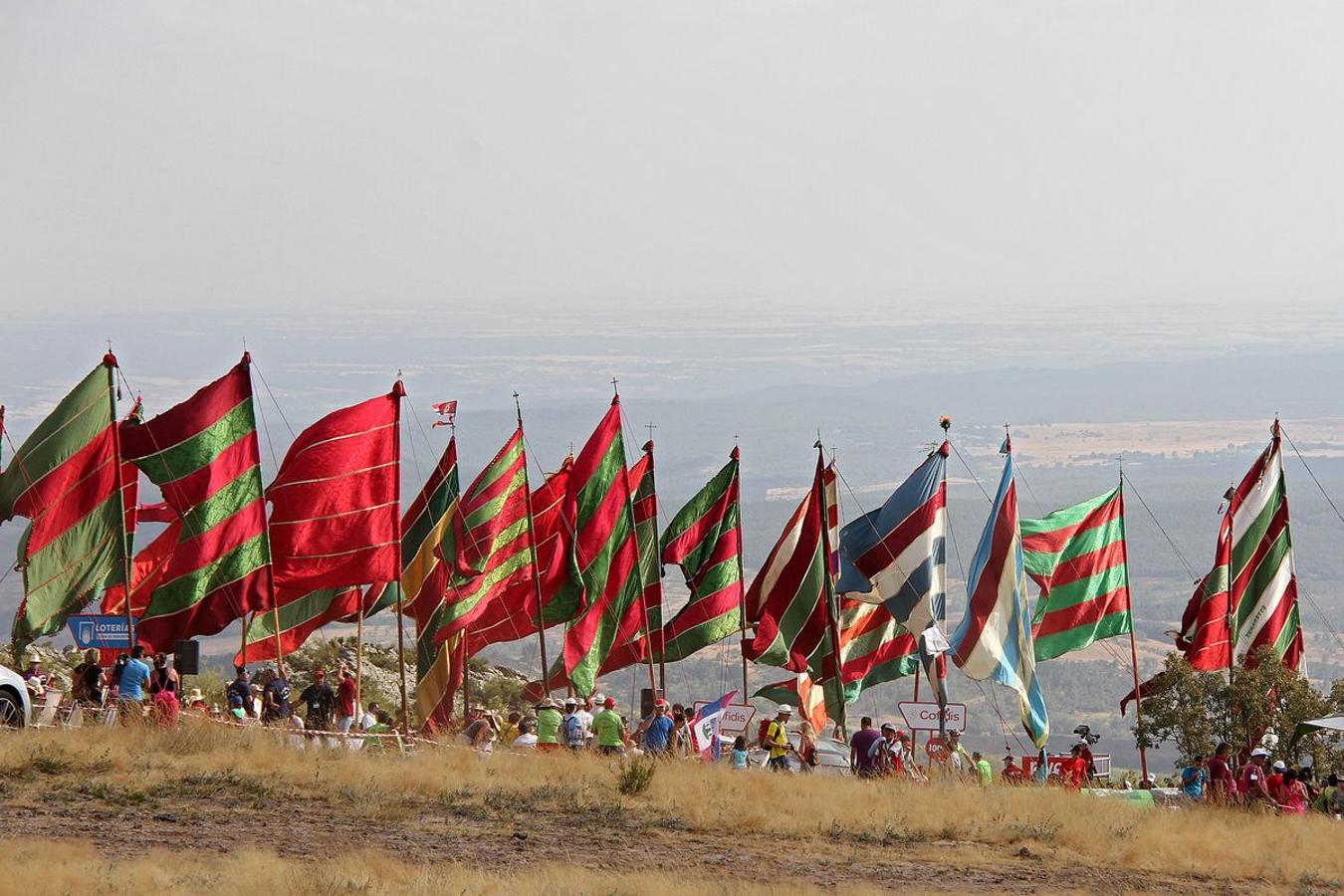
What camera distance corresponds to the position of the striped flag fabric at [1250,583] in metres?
36.2

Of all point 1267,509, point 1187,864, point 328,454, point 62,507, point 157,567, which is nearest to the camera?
point 1187,864

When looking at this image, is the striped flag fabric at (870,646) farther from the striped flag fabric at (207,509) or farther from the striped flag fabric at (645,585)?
the striped flag fabric at (207,509)

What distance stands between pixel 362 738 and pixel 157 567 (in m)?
9.17

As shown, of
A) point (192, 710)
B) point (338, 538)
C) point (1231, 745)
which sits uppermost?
point (338, 538)

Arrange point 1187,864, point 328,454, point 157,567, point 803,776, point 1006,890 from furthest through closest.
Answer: point 157,567 → point 328,454 → point 803,776 → point 1187,864 → point 1006,890

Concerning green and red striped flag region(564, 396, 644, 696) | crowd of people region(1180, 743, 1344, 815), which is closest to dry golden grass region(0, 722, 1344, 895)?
crowd of people region(1180, 743, 1344, 815)

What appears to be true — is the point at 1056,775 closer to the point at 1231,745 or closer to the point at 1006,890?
the point at 1231,745

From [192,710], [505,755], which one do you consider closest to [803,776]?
[505,755]

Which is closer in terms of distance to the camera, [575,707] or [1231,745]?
[575,707]

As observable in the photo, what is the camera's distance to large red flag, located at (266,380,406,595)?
29328 millimetres

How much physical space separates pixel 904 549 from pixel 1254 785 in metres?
8.61

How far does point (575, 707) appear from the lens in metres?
28.4

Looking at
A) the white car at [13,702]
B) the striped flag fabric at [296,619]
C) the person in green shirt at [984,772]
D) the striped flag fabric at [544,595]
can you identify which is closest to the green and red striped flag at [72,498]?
the white car at [13,702]

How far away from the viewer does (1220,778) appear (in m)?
26.3
